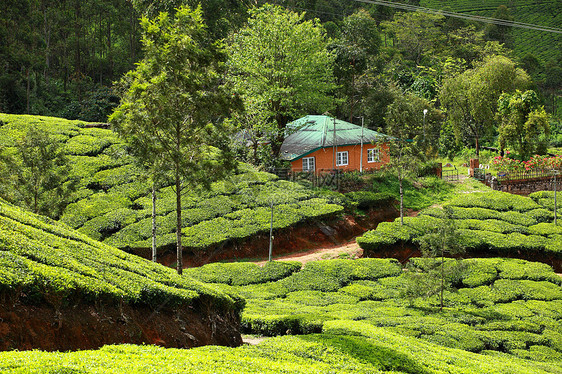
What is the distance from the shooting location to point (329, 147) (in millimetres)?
43375

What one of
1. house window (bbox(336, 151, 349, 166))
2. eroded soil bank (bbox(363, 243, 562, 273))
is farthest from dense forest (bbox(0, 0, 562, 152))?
eroded soil bank (bbox(363, 243, 562, 273))

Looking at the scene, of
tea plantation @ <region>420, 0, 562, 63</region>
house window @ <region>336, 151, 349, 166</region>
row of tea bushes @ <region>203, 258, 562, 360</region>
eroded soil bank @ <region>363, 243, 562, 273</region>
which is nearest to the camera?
row of tea bushes @ <region>203, 258, 562, 360</region>

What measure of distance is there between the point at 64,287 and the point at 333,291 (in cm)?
1687

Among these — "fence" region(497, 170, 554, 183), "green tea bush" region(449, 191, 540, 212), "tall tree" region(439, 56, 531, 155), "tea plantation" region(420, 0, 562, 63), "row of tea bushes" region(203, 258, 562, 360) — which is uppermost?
"tea plantation" region(420, 0, 562, 63)

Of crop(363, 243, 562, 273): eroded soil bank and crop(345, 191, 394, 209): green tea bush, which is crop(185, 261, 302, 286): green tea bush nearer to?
crop(363, 243, 562, 273): eroded soil bank

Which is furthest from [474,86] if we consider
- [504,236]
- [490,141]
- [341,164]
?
[504,236]

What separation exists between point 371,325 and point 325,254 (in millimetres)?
13248

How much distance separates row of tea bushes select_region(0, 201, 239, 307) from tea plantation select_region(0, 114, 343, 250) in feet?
46.4

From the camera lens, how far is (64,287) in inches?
415

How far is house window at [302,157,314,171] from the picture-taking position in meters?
42.8

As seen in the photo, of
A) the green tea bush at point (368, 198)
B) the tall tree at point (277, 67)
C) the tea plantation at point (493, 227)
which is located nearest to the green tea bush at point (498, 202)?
the tea plantation at point (493, 227)

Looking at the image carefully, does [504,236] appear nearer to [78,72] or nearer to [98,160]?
[98,160]

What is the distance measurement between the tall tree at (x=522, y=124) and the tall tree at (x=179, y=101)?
36.5m

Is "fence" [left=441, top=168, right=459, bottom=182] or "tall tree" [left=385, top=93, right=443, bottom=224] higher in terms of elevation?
"tall tree" [left=385, top=93, right=443, bottom=224]
